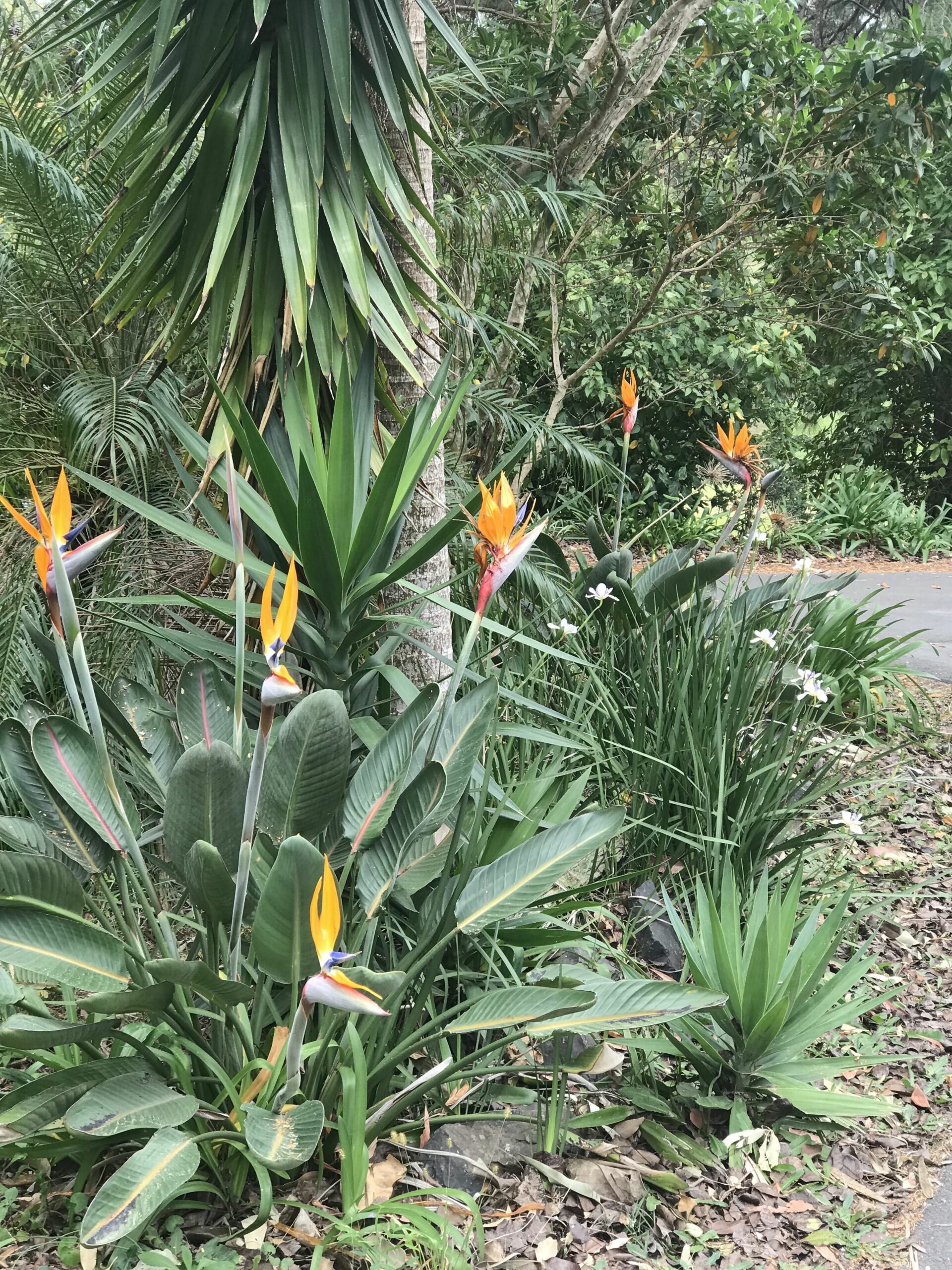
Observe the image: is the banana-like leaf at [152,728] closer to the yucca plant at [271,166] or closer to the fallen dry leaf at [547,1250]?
the yucca plant at [271,166]

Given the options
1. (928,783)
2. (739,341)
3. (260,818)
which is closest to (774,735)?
(928,783)

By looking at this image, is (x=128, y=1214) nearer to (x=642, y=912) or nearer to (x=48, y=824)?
(x=48, y=824)

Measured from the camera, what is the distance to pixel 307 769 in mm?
1798

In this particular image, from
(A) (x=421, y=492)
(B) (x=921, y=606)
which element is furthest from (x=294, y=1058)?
(B) (x=921, y=606)

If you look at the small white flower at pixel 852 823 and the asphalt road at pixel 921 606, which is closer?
the small white flower at pixel 852 823

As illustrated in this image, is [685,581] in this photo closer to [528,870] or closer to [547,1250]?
[528,870]

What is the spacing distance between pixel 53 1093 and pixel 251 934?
15.7 inches

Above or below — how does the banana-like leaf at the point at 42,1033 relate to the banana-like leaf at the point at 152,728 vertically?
below

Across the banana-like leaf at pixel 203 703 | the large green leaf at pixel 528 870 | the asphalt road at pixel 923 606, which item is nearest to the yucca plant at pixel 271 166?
the banana-like leaf at pixel 203 703

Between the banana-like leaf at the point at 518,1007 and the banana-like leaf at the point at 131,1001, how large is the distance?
0.52m

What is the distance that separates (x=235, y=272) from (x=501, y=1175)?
2302 mm

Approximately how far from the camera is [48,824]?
189 cm

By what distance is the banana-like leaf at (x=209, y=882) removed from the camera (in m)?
1.57

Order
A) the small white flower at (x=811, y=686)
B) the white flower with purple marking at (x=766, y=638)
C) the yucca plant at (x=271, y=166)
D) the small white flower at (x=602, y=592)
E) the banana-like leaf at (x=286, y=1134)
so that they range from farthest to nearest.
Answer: the small white flower at (x=602, y=592), the white flower with purple marking at (x=766, y=638), the small white flower at (x=811, y=686), the yucca plant at (x=271, y=166), the banana-like leaf at (x=286, y=1134)
